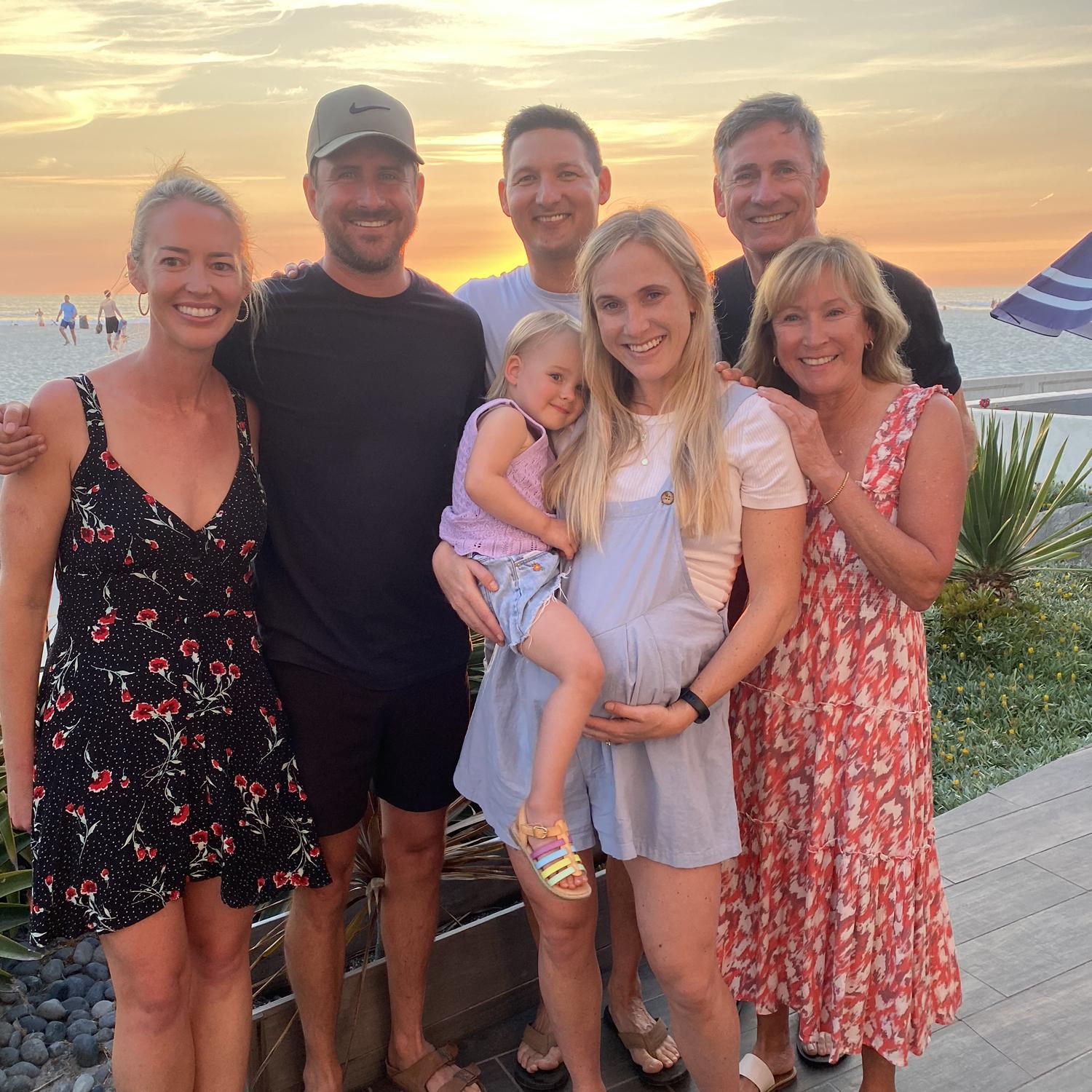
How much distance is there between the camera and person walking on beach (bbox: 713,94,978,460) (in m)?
2.71

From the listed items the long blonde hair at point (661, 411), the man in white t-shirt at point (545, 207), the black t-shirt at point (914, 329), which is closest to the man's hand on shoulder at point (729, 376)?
the long blonde hair at point (661, 411)

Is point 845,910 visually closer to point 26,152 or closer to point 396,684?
point 396,684

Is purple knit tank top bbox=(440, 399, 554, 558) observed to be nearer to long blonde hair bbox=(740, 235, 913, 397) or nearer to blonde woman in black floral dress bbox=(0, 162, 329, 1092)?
blonde woman in black floral dress bbox=(0, 162, 329, 1092)

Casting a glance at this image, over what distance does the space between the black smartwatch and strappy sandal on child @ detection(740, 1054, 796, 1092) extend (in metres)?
1.09

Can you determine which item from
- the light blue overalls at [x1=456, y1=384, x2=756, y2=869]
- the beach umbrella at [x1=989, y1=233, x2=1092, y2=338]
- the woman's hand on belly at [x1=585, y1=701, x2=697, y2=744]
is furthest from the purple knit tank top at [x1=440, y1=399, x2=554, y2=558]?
the beach umbrella at [x1=989, y1=233, x2=1092, y2=338]

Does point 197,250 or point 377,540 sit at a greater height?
point 197,250

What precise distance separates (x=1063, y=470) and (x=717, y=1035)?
31.1 feet

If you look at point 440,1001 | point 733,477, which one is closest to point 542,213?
point 733,477

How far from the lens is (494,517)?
7.27 feet

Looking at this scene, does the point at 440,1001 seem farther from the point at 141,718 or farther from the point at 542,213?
the point at 542,213

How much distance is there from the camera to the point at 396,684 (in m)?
2.39

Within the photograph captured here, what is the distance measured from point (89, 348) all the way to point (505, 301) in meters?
49.6

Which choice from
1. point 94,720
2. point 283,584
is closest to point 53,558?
point 94,720

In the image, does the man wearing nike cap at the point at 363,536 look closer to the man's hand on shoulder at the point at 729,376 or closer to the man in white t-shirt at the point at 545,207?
the man in white t-shirt at the point at 545,207
